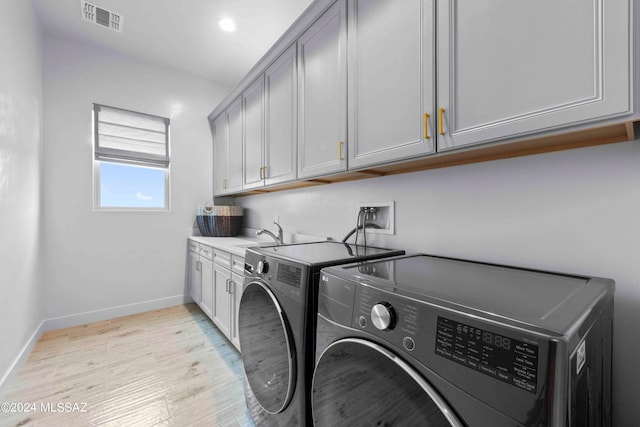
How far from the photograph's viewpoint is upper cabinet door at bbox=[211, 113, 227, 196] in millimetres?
3096

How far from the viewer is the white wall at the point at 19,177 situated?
1664 millimetres

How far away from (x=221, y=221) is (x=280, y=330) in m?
2.16

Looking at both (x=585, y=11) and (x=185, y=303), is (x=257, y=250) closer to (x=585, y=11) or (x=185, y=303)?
(x=585, y=11)

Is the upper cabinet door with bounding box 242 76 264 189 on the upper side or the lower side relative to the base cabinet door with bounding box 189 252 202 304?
upper

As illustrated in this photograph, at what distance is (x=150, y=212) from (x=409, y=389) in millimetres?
3292

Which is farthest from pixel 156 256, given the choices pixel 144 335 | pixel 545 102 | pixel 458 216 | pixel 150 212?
pixel 545 102

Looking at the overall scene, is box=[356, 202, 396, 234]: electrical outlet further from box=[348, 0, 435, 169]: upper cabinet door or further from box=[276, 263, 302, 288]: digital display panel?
box=[276, 263, 302, 288]: digital display panel

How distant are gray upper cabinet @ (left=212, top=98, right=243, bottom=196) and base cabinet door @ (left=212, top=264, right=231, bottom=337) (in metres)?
0.85

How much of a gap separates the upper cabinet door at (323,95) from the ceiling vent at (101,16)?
5.86 ft

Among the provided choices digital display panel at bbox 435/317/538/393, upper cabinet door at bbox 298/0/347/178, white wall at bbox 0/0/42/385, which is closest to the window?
white wall at bbox 0/0/42/385

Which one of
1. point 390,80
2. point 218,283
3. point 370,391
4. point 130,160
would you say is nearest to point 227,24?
point 130,160

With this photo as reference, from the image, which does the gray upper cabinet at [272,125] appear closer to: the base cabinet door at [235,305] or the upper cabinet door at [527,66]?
the base cabinet door at [235,305]

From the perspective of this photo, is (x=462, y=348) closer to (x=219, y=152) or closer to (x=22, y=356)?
(x=22, y=356)

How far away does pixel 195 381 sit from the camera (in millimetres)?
1816
